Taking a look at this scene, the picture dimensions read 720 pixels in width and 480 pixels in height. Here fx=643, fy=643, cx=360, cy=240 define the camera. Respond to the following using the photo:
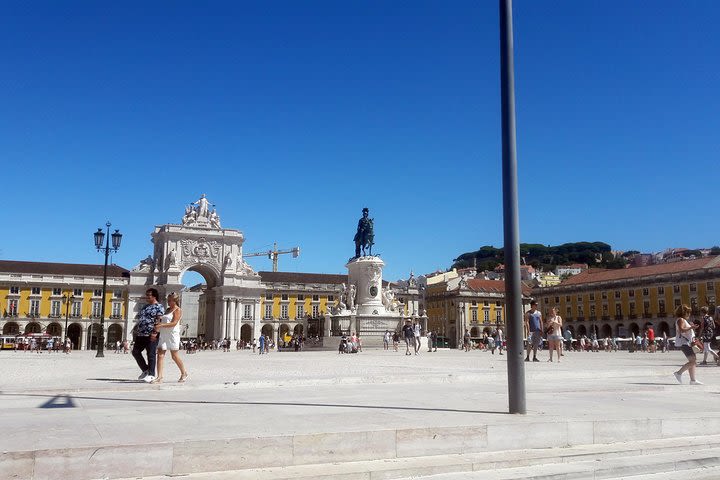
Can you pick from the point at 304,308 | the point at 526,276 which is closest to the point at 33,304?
the point at 304,308

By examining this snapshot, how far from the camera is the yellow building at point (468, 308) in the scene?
3780 inches

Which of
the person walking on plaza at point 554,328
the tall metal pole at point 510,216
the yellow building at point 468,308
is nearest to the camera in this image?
the tall metal pole at point 510,216

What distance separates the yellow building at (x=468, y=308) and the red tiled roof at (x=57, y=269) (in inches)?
1927

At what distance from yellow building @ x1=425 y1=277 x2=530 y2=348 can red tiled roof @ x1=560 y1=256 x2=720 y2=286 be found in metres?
8.92

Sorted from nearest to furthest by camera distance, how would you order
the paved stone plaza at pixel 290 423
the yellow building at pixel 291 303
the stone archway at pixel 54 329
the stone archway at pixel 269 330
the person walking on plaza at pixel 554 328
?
1. the paved stone plaza at pixel 290 423
2. the person walking on plaza at pixel 554 328
3. the stone archway at pixel 54 329
4. the stone archway at pixel 269 330
5. the yellow building at pixel 291 303

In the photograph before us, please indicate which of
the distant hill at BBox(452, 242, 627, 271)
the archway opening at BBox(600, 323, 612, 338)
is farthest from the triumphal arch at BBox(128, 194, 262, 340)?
the distant hill at BBox(452, 242, 627, 271)

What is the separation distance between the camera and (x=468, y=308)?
96.8m

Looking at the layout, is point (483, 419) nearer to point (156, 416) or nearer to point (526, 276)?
point (156, 416)

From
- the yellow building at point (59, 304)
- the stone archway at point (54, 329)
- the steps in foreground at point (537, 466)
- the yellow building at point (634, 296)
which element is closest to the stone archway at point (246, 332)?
the yellow building at point (59, 304)

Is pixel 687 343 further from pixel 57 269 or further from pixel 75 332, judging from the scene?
pixel 57 269

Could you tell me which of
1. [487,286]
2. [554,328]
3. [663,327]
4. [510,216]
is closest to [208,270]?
[487,286]

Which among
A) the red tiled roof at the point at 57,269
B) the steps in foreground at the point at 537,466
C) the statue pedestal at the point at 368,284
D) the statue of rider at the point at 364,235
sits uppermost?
the red tiled roof at the point at 57,269

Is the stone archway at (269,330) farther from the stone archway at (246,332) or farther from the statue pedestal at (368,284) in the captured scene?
the statue pedestal at (368,284)

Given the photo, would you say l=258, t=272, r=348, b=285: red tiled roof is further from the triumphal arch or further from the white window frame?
the white window frame
